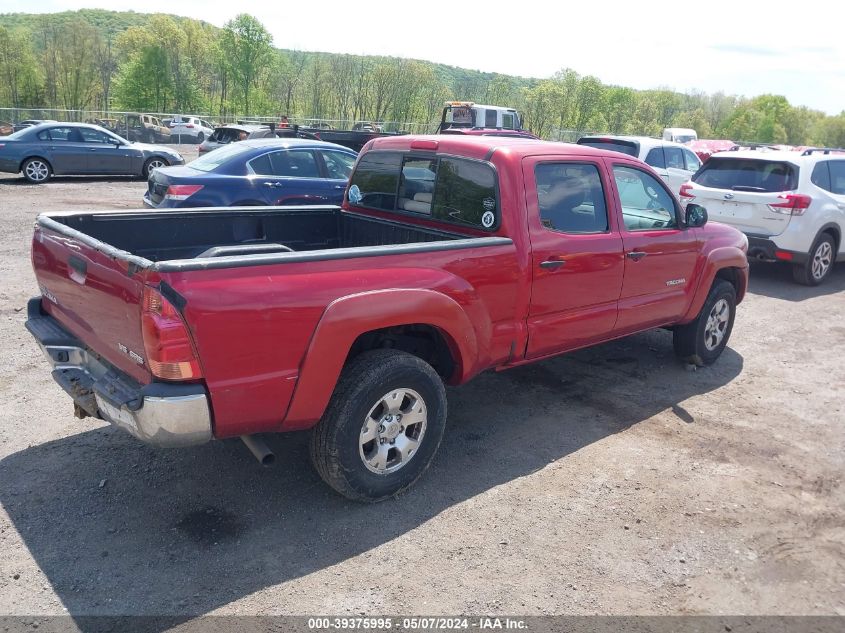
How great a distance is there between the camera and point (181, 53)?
85438 millimetres

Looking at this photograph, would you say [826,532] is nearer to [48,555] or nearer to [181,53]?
[48,555]

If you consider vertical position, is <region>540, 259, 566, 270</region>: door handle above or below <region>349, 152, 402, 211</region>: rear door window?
below

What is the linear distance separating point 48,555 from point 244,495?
1.00 metres

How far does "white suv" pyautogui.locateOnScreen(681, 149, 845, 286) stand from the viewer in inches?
364

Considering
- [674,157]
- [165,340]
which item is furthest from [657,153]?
[165,340]

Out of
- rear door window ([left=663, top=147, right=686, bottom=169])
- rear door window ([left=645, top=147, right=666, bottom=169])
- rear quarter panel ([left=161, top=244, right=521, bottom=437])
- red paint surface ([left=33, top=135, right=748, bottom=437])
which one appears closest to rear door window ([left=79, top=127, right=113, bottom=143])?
rear door window ([left=645, top=147, right=666, bottom=169])

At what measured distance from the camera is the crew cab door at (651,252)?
505cm

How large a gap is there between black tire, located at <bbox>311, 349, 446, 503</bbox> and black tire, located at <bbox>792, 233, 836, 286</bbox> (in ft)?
25.9

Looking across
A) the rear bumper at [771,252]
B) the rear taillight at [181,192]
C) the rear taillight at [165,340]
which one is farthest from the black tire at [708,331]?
the rear taillight at [181,192]

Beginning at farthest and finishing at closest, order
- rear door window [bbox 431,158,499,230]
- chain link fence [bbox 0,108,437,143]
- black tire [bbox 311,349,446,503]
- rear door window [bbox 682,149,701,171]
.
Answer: chain link fence [bbox 0,108,437,143]
rear door window [bbox 682,149,701,171]
rear door window [bbox 431,158,499,230]
black tire [bbox 311,349,446,503]

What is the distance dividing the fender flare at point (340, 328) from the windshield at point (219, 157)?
6.73 m

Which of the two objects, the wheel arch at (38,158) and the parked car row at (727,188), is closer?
the parked car row at (727,188)

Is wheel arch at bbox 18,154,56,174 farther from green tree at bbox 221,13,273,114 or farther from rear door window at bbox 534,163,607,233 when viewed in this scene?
green tree at bbox 221,13,273,114

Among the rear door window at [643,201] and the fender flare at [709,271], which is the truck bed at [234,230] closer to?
the rear door window at [643,201]
